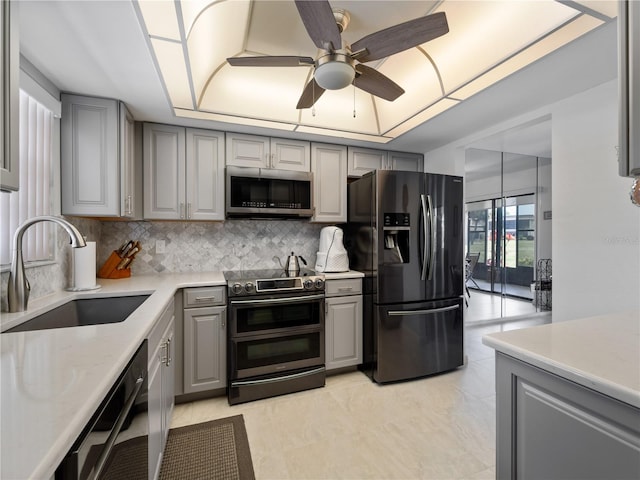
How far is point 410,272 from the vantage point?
8.79ft

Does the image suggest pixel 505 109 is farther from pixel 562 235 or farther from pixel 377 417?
pixel 377 417

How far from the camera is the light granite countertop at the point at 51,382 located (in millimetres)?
484

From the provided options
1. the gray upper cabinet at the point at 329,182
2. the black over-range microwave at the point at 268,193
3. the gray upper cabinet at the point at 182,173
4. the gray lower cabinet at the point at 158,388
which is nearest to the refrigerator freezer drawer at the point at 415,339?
the gray upper cabinet at the point at 329,182

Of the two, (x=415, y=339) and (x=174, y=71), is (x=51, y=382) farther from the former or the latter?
(x=415, y=339)

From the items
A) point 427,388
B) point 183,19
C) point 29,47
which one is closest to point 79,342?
point 183,19

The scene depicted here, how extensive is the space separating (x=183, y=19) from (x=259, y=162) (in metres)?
1.46

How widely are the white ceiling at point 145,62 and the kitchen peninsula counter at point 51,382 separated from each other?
134 centimetres

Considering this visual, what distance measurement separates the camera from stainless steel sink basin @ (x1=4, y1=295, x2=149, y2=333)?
1552 millimetres

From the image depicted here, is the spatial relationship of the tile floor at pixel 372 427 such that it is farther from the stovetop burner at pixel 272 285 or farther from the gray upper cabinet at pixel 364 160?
the gray upper cabinet at pixel 364 160

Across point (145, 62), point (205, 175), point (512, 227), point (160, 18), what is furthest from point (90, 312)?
point (512, 227)

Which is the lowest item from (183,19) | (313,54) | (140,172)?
(140,172)

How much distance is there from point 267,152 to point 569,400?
2693mm

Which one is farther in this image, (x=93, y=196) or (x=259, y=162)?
(x=259, y=162)

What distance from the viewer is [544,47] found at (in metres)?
1.66
